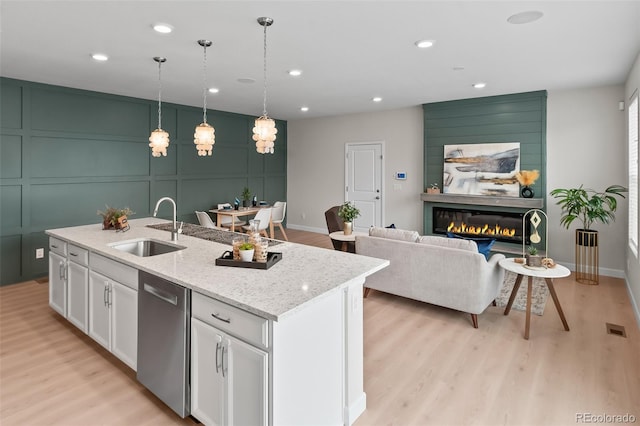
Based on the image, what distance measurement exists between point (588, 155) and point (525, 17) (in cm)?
327

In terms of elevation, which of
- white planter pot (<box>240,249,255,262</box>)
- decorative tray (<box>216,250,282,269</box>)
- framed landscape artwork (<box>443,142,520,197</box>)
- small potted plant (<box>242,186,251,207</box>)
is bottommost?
decorative tray (<box>216,250,282,269</box>)

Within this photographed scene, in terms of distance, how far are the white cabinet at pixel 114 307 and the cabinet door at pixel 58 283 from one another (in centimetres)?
58

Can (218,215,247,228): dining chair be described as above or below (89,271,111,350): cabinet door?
above

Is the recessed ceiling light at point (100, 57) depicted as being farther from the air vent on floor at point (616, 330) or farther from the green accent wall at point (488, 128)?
the air vent on floor at point (616, 330)

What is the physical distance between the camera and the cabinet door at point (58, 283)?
128 inches

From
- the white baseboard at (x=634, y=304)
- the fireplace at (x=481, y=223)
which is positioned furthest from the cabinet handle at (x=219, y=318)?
the fireplace at (x=481, y=223)

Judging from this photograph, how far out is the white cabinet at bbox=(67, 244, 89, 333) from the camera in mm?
2939

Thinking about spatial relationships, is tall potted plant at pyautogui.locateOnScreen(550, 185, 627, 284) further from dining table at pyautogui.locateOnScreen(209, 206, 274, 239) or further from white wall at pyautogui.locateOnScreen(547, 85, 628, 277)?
dining table at pyautogui.locateOnScreen(209, 206, 274, 239)

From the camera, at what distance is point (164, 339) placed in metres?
2.13

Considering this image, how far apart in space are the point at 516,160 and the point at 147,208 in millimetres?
5865

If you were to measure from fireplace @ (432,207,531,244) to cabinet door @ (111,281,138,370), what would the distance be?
5.29 meters

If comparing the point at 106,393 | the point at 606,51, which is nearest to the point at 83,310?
the point at 106,393

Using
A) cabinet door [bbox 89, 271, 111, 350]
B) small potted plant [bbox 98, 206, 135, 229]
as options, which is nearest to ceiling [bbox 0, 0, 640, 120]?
small potted plant [bbox 98, 206, 135, 229]

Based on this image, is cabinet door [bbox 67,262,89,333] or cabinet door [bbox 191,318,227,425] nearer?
cabinet door [bbox 191,318,227,425]
